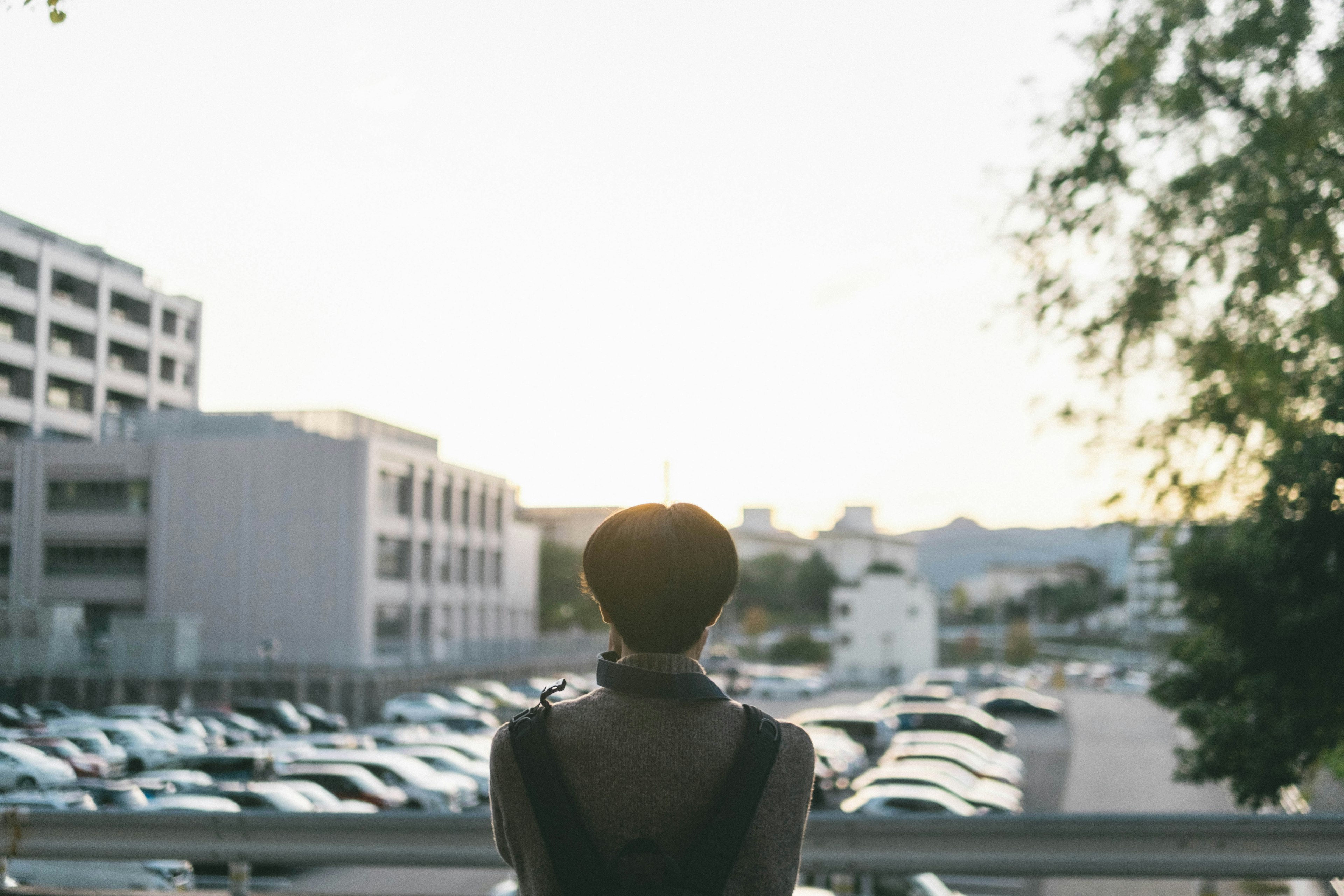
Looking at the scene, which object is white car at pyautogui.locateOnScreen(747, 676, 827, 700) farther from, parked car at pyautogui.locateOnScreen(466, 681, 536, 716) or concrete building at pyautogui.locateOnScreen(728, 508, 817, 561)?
concrete building at pyautogui.locateOnScreen(728, 508, 817, 561)

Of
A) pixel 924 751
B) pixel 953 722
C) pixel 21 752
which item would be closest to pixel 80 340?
pixel 953 722

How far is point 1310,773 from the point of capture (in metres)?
12.0

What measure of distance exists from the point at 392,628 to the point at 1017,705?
25.2 meters

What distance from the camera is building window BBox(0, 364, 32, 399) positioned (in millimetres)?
45938

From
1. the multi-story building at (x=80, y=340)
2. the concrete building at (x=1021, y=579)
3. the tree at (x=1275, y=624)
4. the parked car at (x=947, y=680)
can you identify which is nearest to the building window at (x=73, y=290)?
the multi-story building at (x=80, y=340)

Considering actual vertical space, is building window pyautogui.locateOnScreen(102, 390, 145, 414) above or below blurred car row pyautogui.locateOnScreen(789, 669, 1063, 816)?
above

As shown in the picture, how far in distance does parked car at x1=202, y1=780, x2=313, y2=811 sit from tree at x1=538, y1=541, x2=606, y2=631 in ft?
180

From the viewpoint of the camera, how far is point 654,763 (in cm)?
165

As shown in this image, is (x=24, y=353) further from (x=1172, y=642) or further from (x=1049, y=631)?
(x=1049, y=631)

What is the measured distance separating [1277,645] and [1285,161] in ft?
14.0

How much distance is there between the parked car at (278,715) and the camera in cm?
3600

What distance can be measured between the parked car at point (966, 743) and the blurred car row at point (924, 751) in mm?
63

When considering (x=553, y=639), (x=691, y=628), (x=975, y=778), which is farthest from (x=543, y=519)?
(x=691, y=628)

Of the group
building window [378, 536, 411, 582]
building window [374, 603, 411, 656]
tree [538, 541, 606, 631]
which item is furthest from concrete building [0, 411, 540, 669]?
tree [538, 541, 606, 631]
